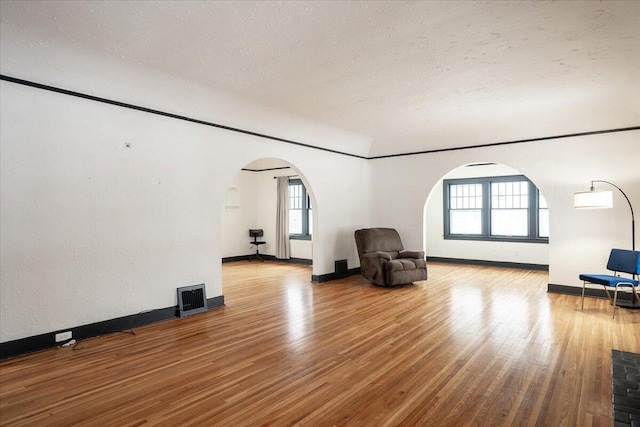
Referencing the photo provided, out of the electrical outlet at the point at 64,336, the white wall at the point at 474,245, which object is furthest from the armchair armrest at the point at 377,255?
the electrical outlet at the point at 64,336

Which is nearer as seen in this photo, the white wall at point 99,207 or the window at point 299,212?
the white wall at point 99,207

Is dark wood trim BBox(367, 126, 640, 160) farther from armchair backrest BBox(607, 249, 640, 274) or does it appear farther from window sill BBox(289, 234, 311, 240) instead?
window sill BBox(289, 234, 311, 240)

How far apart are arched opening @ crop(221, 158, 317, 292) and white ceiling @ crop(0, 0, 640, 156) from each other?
15.4ft

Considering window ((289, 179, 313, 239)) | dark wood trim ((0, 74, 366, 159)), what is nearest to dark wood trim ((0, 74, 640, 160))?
dark wood trim ((0, 74, 366, 159))

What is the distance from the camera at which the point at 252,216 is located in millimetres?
10711

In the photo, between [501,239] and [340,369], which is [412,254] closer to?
[501,239]

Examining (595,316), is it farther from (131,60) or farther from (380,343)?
(131,60)

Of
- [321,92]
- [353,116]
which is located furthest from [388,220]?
[321,92]

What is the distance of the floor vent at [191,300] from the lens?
4770 mm

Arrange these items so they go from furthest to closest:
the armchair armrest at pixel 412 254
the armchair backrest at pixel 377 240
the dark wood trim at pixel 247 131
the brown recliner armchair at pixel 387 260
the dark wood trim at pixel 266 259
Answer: the dark wood trim at pixel 266 259 → the armchair backrest at pixel 377 240 → the armchair armrest at pixel 412 254 → the brown recliner armchair at pixel 387 260 → the dark wood trim at pixel 247 131

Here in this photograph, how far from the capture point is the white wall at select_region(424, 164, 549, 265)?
858cm

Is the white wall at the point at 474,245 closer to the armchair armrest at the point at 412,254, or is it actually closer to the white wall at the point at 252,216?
the armchair armrest at the point at 412,254

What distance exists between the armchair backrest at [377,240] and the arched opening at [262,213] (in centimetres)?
265

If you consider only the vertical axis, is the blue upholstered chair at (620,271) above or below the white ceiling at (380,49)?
below
